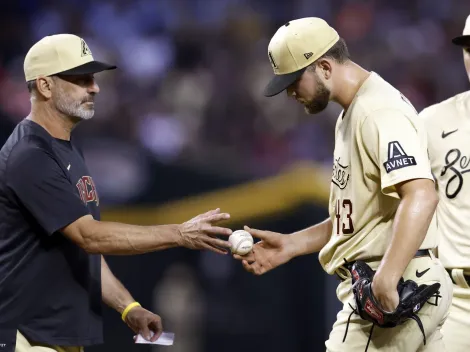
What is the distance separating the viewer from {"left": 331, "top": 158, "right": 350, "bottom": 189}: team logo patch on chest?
4031 mm

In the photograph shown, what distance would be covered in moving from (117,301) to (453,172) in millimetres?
1923

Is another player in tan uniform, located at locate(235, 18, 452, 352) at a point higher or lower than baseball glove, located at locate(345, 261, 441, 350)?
higher

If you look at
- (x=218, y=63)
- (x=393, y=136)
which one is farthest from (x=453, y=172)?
(x=218, y=63)

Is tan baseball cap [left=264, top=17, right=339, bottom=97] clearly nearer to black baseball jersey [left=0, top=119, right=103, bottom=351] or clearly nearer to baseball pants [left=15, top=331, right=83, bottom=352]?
black baseball jersey [left=0, top=119, right=103, bottom=351]

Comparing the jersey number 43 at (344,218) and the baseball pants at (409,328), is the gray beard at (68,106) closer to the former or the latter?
the jersey number 43 at (344,218)

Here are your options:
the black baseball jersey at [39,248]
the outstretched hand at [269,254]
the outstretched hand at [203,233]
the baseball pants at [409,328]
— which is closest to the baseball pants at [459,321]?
the baseball pants at [409,328]

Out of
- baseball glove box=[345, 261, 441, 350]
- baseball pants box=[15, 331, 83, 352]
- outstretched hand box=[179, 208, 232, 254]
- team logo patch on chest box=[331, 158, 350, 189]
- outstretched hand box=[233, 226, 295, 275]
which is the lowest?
baseball pants box=[15, 331, 83, 352]

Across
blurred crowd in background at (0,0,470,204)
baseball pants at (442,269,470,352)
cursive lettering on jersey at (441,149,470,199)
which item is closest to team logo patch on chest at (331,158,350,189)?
cursive lettering on jersey at (441,149,470,199)

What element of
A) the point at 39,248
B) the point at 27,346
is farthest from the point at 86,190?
the point at 27,346

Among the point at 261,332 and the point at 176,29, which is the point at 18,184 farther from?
the point at 176,29

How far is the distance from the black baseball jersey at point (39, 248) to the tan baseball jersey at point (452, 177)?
76.1 inches

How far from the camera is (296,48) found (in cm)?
407

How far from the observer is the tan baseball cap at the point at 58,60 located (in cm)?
440

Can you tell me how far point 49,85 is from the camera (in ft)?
14.4
